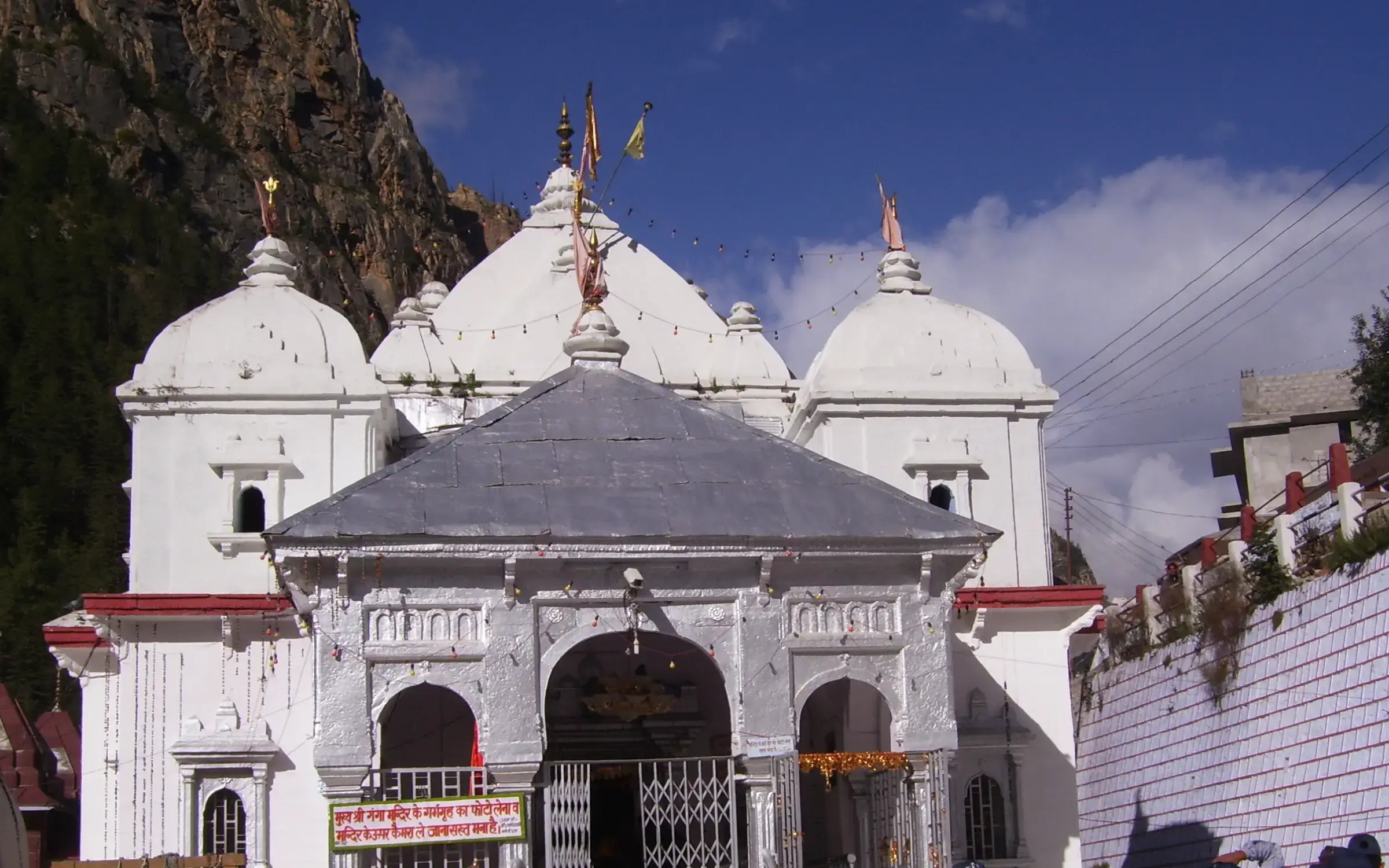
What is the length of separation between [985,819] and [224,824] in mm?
8490

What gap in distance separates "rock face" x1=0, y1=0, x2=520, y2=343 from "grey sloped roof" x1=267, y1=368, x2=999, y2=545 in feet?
172

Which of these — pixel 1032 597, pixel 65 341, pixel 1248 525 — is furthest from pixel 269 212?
pixel 65 341

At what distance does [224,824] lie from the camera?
767 inches

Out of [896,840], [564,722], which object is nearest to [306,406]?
[564,722]

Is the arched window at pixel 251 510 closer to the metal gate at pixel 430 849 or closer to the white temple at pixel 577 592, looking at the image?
the white temple at pixel 577 592

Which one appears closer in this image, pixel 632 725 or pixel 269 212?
pixel 632 725

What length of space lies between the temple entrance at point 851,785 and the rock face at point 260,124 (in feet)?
165

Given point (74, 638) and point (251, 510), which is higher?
point (251, 510)

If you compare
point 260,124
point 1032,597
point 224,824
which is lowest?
point 224,824

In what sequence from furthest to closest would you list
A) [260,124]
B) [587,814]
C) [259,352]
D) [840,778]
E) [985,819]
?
[260,124] → [259,352] → [985,819] → [840,778] → [587,814]

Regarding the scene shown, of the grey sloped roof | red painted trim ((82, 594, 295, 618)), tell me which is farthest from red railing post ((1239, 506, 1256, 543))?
red painted trim ((82, 594, 295, 618))

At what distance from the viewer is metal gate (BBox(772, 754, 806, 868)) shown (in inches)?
627

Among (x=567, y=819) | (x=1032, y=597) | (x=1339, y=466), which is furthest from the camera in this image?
(x=1339, y=466)

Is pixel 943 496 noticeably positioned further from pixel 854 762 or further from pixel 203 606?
pixel 203 606
